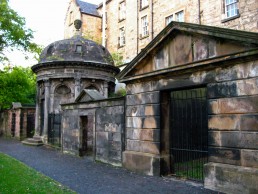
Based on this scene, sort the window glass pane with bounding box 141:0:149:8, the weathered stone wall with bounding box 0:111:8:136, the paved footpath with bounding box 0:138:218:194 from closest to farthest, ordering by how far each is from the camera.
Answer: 1. the paved footpath with bounding box 0:138:218:194
2. the window glass pane with bounding box 141:0:149:8
3. the weathered stone wall with bounding box 0:111:8:136

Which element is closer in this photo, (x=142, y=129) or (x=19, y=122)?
(x=142, y=129)

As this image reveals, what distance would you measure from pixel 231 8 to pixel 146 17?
9834mm

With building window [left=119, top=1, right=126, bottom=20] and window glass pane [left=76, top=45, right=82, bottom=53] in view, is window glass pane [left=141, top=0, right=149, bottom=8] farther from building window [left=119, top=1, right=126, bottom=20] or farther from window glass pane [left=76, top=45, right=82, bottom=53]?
window glass pane [left=76, top=45, right=82, bottom=53]

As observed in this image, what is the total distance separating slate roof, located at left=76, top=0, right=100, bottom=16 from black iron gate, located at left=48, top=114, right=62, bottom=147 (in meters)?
21.3

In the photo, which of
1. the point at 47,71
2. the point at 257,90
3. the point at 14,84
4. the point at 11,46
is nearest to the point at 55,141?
the point at 47,71

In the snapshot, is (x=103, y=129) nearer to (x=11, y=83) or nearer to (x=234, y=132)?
(x=234, y=132)

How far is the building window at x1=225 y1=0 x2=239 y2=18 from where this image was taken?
17.8 metres

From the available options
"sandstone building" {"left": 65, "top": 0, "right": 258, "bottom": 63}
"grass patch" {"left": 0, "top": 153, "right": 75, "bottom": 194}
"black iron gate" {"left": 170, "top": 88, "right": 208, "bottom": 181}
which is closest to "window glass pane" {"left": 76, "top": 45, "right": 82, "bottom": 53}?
"sandstone building" {"left": 65, "top": 0, "right": 258, "bottom": 63}

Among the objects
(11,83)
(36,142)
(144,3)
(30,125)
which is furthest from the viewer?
(144,3)

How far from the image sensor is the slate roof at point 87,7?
113ft

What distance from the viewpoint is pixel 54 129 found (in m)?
16.1

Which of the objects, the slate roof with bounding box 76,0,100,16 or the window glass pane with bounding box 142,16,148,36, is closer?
the window glass pane with bounding box 142,16,148,36

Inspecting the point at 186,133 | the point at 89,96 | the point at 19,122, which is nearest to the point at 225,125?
the point at 186,133

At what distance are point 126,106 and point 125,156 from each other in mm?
1848
